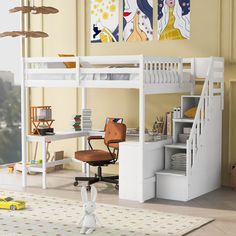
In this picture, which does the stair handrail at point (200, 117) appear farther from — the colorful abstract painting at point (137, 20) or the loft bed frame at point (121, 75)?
the colorful abstract painting at point (137, 20)

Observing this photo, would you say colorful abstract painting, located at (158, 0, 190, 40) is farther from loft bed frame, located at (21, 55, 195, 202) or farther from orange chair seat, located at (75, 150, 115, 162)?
orange chair seat, located at (75, 150, 115, 162)

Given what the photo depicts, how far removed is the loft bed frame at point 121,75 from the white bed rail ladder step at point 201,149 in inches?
9.9

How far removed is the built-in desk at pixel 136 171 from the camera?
555cm

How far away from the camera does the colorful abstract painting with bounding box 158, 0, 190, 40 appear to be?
6488mm

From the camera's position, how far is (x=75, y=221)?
4742 millimetres

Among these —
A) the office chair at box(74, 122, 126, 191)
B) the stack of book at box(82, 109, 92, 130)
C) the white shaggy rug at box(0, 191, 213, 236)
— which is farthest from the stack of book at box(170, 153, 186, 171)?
the stack of book at box(82, 109, 92, 130)

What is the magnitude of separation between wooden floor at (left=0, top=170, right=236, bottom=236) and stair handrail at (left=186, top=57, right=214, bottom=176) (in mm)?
372

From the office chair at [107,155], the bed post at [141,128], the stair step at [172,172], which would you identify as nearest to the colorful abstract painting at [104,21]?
the office chair at [107,155]

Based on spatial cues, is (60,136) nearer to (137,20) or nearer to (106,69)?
(106,69)

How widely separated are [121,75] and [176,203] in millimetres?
1324

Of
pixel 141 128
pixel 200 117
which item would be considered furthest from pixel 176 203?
pixel 200 117

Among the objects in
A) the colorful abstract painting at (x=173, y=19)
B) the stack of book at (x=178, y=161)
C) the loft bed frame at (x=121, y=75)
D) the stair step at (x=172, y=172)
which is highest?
the colorful abstract painting at (x=173, y=19)

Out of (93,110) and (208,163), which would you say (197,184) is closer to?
(208,163)

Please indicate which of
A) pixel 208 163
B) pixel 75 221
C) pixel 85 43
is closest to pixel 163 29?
pixel 85 43
